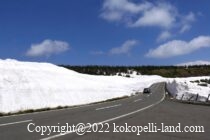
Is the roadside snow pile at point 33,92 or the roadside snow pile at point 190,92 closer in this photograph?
the roadside snow pile at point 33,92

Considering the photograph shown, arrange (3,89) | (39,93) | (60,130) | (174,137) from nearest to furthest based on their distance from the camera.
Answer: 1. (174,137)
2. (60,130)
3. (3,89)
4. (39,93)

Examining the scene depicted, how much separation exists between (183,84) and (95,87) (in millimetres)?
18804

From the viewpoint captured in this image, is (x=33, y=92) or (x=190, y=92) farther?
(x=190, y=92)

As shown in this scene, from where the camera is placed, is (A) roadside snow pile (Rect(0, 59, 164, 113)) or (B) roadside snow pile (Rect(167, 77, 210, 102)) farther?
(B) roadside snow pile (Rect(167, 77, 210, 102))

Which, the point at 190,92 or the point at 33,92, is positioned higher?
the point at 33,92

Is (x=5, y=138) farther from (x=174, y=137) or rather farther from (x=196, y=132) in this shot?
(x=196, y=132)

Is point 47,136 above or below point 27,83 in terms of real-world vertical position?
below

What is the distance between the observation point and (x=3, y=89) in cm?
2069

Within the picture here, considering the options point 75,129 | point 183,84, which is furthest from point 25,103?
point 183,84

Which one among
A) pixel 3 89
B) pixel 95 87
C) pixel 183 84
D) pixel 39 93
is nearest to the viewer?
pixel 3 89

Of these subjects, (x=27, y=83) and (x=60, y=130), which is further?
(x=27, y=83)

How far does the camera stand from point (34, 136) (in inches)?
417

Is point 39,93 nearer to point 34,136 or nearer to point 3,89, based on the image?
point 3,89

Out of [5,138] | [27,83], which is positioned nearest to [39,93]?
[27,83]
